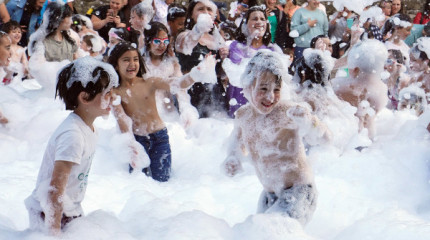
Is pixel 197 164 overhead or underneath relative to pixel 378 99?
underneath

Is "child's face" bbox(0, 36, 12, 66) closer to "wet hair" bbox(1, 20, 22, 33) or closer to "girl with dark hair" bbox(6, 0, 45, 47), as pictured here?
"wet hair" bbox(1, 20, 22, 33)

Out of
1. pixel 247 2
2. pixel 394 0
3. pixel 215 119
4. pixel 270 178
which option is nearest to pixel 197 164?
pixel 215 119

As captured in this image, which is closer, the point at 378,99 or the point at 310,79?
the point at 310,79

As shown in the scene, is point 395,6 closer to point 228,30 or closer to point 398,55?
point 398,55

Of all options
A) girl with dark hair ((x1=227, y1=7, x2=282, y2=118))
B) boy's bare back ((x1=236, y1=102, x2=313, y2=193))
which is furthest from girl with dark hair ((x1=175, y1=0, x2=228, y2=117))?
boy's bare back ((x1=236, y1=102, x2=313, y2=193))

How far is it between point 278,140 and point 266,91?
25cm

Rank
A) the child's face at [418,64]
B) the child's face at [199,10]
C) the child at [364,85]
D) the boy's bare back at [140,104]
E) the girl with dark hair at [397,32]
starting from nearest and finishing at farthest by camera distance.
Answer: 1. the boy's bare back at [140,104]
2. the child at [364,85]
3. the child's face at [199,10]
4. the child's face at [418,64]
5. the girl with dark hair at [397,32]

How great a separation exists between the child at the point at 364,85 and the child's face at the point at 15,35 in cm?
360

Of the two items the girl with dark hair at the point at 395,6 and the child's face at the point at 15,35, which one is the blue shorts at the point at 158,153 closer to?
the child's face at the point at 15,35

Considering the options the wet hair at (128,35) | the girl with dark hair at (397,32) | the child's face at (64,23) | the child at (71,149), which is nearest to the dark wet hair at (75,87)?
the child at (71,149)

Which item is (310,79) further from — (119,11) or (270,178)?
(119,11)

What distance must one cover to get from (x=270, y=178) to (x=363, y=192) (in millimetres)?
1489

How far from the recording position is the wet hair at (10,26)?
6.26 metres

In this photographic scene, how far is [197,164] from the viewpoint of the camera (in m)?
4.82
